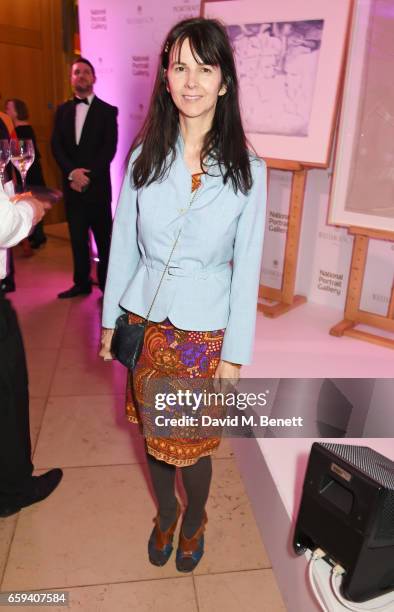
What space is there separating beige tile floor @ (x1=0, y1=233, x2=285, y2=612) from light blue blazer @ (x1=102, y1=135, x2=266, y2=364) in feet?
2.87

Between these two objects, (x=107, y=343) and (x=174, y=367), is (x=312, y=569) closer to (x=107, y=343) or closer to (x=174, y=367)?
(x=174, y=367)

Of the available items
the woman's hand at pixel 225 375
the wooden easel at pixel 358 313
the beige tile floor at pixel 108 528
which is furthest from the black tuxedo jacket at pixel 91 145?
the woman's hand at pixel 225 375

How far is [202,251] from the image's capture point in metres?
1.37

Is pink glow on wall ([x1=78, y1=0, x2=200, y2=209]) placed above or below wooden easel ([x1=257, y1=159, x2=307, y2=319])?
above

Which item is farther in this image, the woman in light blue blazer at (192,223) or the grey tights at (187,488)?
the grey tights at (187,488)

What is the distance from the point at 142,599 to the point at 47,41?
20.8 ft

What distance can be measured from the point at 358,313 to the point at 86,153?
236 centimetres

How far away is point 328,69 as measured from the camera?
2.78 meters

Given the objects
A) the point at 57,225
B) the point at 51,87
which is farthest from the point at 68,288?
the point at 51,87

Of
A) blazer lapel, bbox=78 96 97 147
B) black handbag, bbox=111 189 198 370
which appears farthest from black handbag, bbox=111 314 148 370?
blazer lapel, bbox=78 96 97 147

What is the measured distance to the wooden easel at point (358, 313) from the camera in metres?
2.99

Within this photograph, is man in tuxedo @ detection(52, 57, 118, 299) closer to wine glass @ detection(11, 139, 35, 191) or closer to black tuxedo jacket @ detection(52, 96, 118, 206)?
black tuxedo jacket @ detection(52, 96, 118, 206)

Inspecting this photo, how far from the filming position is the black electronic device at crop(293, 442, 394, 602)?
1198mm

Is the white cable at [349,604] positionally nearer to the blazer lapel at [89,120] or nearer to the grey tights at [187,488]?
the grey tights at [187,488]
